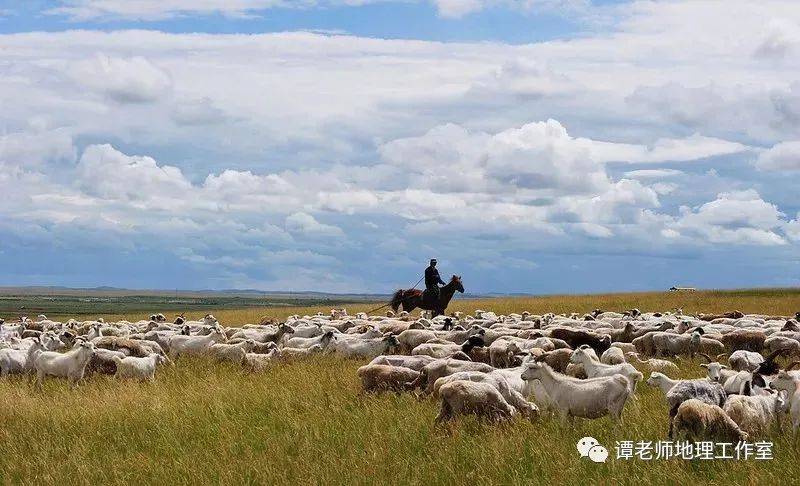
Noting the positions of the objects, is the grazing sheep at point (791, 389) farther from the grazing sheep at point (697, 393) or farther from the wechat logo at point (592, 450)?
the wechat logo at point (592, 450)

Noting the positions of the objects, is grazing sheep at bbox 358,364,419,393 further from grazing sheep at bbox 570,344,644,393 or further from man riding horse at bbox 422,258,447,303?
man riding horse at bbox 422,258,447,303

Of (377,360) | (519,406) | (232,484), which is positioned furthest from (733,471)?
(377,360)

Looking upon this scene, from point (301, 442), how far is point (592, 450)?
3.82m

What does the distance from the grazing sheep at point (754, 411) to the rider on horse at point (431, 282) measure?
26553mm

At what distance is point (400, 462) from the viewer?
10.3m

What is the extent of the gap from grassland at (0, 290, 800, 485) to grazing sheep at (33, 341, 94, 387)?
889mm

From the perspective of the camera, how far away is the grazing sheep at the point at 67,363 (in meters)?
17.0

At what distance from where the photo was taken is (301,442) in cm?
1157

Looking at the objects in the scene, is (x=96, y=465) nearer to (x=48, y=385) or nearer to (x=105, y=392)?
(x=105, y=392)

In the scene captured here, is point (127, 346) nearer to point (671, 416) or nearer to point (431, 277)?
point (671, 416)

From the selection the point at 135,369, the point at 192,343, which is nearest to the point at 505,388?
the point at 135,369

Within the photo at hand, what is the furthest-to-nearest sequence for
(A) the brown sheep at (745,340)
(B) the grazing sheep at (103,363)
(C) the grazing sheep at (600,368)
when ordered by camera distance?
(A) the brown sheep at (745,340), (B) the grazing sheep at (103,363), (C) the grazing sheep at (600,368)

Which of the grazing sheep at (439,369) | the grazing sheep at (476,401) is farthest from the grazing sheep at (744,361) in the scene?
the grazing sheep at (476,401)

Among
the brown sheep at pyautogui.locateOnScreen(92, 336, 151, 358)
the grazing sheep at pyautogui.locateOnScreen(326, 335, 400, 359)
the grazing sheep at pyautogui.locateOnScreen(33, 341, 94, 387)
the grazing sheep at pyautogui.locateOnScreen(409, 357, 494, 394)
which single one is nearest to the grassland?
the grazing sheep at pyautogui.locateOnScreen(409, 357, 494, 394)
